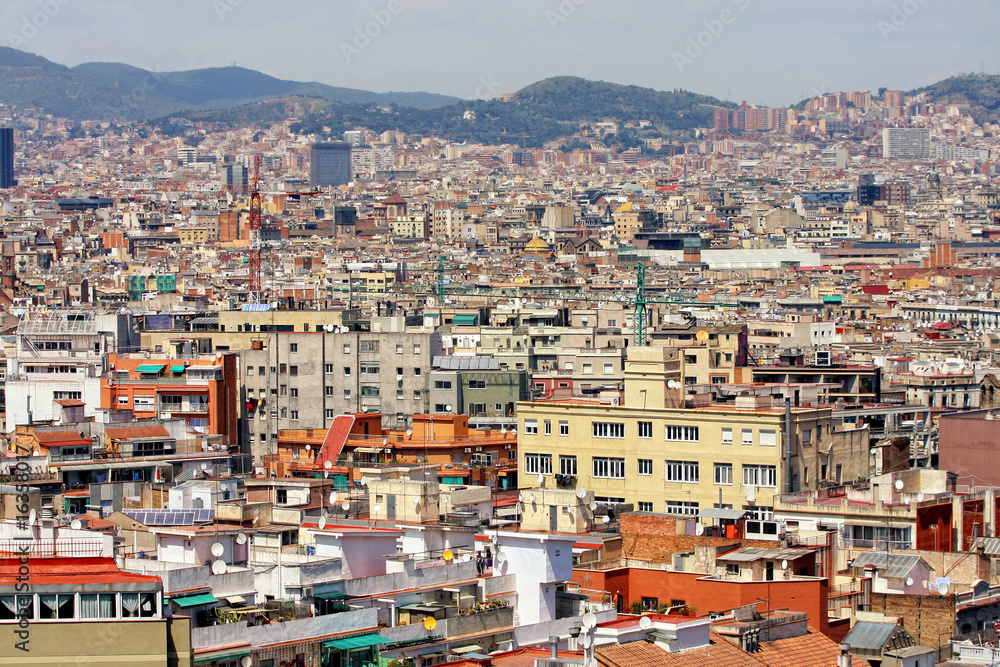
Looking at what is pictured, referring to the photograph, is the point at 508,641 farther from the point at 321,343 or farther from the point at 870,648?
the point at 321,343

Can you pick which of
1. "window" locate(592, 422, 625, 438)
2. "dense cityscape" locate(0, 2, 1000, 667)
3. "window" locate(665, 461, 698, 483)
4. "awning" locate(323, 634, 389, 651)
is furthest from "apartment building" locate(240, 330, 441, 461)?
"awning" locate(323, 634, 389, 651)

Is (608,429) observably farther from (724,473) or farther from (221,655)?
(221,655)

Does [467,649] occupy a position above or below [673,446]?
below

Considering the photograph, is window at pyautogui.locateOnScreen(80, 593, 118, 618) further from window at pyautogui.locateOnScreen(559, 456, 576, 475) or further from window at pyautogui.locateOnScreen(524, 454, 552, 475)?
window at pyautogui.locateOnScreen(524, 454, 552, 475)

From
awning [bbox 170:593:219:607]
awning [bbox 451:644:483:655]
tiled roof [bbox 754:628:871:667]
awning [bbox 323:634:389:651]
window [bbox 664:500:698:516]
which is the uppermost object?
awning [bbox 170:593:219:607]

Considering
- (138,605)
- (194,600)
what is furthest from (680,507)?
(138,605)

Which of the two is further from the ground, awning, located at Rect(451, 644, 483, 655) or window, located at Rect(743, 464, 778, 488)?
window, located at Rect(743, 464, 778, 488)

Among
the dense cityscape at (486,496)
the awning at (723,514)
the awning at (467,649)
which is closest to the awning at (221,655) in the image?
the dense cityscape at (486,496)

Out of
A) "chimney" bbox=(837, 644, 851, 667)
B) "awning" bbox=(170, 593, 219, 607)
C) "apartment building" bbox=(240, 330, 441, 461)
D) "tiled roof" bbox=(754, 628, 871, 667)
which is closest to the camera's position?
"awning" bbox=(170, 593, 219, 607)
